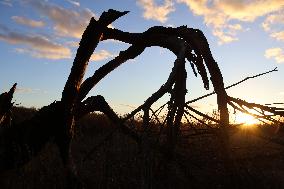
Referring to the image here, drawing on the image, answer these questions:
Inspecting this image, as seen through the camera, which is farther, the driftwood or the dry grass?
the dry grass

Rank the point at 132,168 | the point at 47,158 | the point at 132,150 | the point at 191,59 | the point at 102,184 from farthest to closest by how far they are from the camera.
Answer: the point at 132,150, the point at 47,158, the point at 132,168, the point at 102,184, the point at 191,59

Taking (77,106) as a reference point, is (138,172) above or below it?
below

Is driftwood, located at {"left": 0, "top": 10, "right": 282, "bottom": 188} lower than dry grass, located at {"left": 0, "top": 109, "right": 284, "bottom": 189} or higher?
higher

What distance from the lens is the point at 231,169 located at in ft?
14.7

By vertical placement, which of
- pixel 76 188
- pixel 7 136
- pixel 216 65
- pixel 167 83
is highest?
pixel 216 65

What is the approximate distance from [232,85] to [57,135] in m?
2.50

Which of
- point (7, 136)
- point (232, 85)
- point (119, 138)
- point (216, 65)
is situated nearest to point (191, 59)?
point (216, 65)

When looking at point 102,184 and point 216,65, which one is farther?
point 102,184

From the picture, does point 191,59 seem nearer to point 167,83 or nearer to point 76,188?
point 167,83

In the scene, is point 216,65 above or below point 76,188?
above

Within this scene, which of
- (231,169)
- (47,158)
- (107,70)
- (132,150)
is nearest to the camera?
(231,169)

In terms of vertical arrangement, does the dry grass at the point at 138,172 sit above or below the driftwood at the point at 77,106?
below

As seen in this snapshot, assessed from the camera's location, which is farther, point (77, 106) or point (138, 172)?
point (138, 172)

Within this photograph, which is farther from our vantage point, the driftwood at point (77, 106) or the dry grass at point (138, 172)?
the dry grass at point (138, 172)
